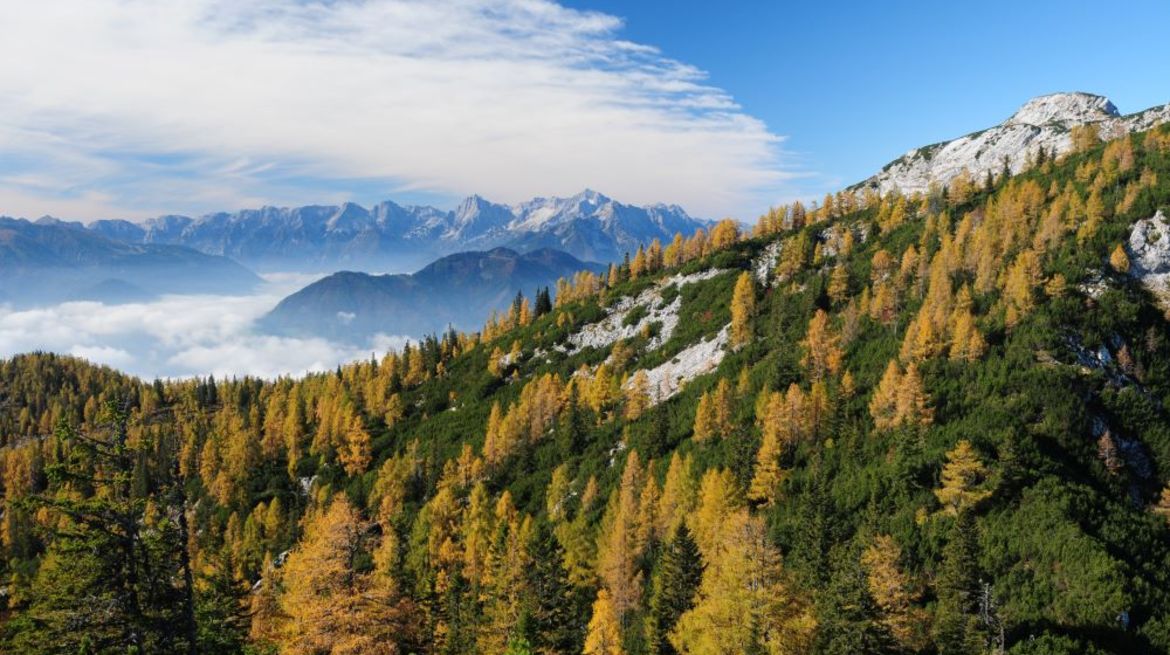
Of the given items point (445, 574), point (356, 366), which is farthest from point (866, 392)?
point (356, 366)

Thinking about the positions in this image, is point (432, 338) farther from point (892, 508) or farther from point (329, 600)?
point (329, 600)

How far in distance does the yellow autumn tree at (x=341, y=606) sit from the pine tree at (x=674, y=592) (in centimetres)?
2746

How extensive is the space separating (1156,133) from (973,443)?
459 ft

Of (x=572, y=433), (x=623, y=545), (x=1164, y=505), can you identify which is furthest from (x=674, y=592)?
(x=572, y=433)

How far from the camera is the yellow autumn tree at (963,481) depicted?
6041 centimetres

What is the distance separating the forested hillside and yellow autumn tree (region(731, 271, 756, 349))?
0.63 meters

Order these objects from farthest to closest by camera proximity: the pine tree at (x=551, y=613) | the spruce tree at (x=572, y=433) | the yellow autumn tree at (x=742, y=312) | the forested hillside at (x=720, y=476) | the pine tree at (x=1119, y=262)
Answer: the yellow autumn tree at (x=742, y=312) → the spruce tree at (x=572, y=433) → the pine tree at (x=1119, y=262) → the pine tree at (x=551, y=613) → the forested hillside at (x=720, y=476)

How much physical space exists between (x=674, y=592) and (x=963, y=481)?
32.7 m

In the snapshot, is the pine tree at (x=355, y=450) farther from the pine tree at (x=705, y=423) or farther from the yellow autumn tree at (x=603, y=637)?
the yellow autumn tree at (x=603, y=637)

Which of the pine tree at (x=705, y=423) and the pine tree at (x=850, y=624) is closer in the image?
the pine tree at (x=850, y=624)

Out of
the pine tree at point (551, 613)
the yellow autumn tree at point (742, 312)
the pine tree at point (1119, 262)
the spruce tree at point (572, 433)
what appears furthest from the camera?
the yellow autumn tree at point (742, 312)

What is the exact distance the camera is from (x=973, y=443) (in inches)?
2613

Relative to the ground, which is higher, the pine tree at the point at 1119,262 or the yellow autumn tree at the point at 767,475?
the pine tree at the point at 1119,262

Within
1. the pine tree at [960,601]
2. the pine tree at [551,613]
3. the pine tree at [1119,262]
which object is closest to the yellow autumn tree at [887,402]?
the pine tree at [960,601]
